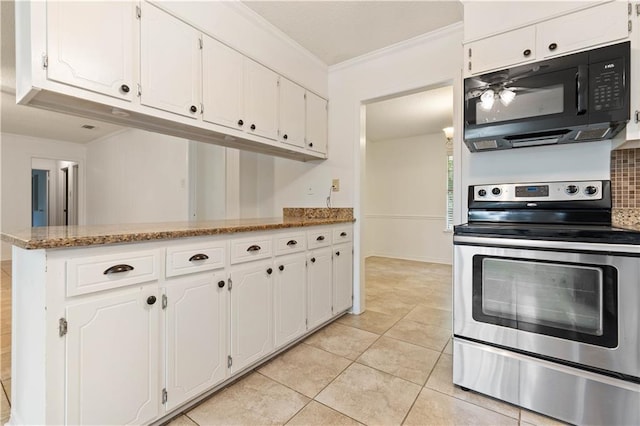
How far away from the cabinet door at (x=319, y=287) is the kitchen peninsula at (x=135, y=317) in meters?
0.37

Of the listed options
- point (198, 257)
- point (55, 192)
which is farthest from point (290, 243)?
point (55, 192)

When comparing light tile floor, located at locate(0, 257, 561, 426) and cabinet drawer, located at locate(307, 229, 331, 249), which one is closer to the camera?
light tile floor, located at locate(0, 257, 561, 426)

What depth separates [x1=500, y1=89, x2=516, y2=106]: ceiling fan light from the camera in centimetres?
177

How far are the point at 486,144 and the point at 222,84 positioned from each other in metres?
1.85

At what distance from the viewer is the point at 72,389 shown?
109 cm

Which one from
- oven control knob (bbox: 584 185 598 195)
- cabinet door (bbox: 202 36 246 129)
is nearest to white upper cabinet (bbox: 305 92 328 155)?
cabinet door (bbox: 202 36 246 129)

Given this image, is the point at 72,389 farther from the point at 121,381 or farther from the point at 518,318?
the point at 518,318

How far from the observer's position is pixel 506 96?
5.86ft

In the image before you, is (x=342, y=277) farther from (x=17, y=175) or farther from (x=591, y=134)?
(x=17, y=175)

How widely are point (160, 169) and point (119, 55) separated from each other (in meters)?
3.41

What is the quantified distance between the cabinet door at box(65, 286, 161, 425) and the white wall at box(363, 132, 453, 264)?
5.07 metres

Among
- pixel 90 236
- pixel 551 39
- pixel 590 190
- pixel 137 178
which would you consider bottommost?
pixel 90 236

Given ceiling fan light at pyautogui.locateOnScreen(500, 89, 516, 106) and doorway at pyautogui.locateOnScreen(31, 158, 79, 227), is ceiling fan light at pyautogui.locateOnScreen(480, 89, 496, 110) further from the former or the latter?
doorway at pyautogui.locateOnScreen(31, 158, 79, 227)

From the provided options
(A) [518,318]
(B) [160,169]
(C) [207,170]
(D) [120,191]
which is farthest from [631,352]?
(D) [120,191]
